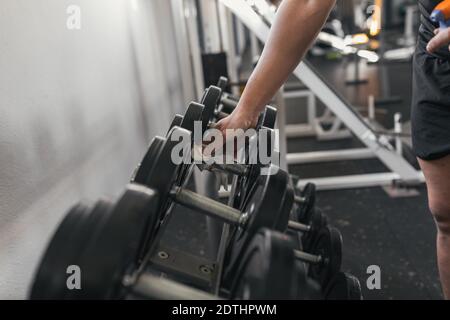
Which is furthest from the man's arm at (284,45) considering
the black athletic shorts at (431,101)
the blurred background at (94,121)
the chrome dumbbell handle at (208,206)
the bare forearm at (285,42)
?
the blurred background at (94,121)

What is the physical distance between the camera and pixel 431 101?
3.38 ft

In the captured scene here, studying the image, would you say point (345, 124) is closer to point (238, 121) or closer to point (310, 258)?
point (310, 258)

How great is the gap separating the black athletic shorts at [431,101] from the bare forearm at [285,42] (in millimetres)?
334

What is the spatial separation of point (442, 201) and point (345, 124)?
1314 mm

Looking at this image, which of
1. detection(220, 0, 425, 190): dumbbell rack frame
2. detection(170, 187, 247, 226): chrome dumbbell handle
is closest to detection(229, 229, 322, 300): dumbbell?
detection(170, 187, 247, 226): chrome dumbbell handle

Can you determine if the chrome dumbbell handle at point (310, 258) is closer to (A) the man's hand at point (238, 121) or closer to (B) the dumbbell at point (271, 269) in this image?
(A) the man's hand at point (238, 121)

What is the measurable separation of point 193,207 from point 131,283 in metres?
0.28

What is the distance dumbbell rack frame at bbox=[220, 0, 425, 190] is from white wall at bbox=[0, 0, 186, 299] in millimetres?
588

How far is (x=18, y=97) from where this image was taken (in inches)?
44.7

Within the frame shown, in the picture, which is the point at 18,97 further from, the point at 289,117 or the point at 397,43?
the point at 397,43

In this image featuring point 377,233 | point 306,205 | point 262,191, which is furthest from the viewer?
point 377,233

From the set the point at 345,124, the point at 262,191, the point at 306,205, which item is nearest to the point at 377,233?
the point at 345,124

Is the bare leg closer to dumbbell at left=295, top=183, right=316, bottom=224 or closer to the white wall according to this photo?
dumbbell at left=295, top=183, right=316, bottom=224

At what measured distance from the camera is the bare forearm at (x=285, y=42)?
33.0 inches
